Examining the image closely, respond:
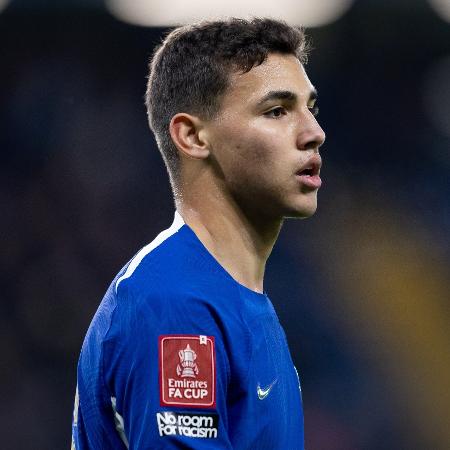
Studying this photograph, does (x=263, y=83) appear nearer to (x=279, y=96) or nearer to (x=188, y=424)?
(x=279, y=96)

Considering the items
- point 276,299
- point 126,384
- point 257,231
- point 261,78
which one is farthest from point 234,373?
point 276,299

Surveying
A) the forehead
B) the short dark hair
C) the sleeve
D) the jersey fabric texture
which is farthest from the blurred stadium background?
the sleeve

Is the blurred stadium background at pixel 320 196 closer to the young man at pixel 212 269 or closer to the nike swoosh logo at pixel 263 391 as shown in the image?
the young man at pixel 212 269

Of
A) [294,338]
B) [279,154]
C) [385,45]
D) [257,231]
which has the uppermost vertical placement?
[385,45]

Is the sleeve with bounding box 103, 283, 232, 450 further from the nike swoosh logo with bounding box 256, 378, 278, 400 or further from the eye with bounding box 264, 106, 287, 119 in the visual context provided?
the eye with bounding box 264, 106, 287, 119

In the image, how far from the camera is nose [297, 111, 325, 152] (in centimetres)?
241

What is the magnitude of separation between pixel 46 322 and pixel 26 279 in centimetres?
32

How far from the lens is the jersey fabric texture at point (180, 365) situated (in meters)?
1.99

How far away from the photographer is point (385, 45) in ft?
22.3

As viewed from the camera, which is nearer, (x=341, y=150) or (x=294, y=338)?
(x=294, y=338)

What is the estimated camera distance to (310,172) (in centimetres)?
245

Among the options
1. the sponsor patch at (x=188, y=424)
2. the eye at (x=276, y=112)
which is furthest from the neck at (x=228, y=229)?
the sponsor patch at (x=188, y=424)

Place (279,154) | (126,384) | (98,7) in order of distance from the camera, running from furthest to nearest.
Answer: (98,7) → (279,154) → (126,384)

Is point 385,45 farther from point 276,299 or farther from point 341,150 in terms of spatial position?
point 276,299
